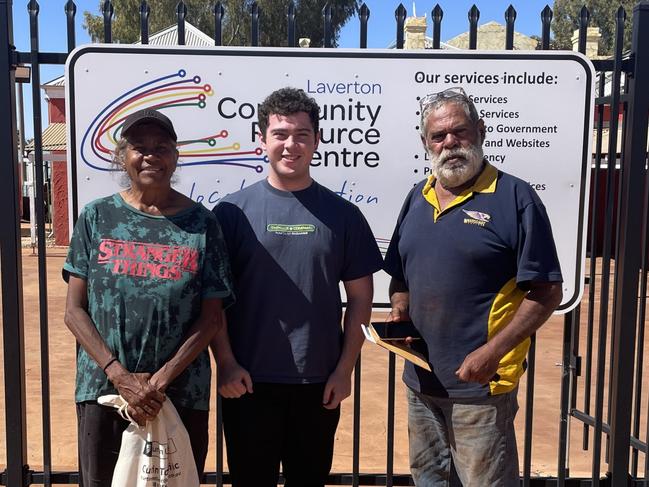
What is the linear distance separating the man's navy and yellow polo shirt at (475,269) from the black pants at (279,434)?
447mm

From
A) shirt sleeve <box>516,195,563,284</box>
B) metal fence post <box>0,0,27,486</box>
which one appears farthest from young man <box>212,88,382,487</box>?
metal fence post <box>0,0,27,486</box>

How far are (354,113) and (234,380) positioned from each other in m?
1.53

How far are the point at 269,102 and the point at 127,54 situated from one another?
3.49 feet

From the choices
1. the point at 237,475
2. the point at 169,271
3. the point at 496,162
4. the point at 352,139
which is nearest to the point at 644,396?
the point at 496,162

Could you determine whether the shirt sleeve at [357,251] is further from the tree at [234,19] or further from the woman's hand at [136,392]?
the tree at [234,19]

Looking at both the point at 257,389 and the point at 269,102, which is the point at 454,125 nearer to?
the point at 269,102

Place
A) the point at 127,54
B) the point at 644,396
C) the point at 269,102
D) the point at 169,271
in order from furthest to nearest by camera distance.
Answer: the point at 644,396 → the point at 127,54 → the point at 269,102 → the point at 169,271

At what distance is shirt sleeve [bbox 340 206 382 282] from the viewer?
105 inches

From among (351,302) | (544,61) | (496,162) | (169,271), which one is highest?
(544,61)

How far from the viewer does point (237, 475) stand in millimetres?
2666

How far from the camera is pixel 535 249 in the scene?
7.72ft

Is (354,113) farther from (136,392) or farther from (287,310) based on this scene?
(136,392)

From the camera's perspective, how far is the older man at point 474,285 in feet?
7.91

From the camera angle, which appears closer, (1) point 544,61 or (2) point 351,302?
(2) point 351,302
